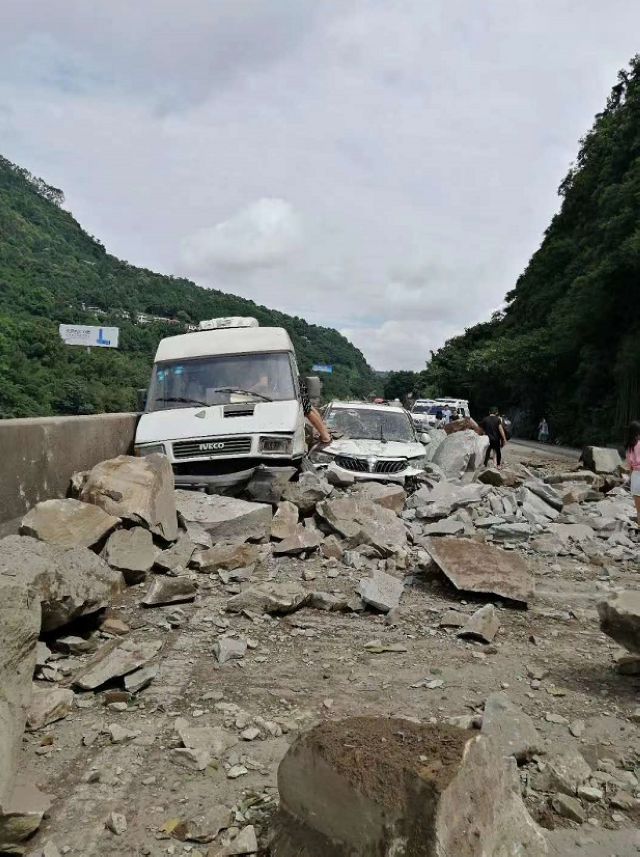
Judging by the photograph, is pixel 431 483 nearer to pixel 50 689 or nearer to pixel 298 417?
pixel 298 417

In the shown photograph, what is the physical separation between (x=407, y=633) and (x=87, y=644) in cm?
217

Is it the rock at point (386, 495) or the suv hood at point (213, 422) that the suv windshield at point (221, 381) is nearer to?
the suv hood at point (213, 422)

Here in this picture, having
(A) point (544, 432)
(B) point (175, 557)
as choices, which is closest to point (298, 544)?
(B) point (175, 557)

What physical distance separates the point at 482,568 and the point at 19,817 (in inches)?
159

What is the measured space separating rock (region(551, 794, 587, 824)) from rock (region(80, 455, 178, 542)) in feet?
13.7

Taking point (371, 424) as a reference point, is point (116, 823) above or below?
below

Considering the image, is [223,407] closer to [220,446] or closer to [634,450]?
[220,446]

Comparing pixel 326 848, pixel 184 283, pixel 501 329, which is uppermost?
pixel 184 283

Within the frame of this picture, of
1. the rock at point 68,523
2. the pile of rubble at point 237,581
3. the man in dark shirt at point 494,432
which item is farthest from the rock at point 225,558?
the man in dark shirt at point 494,432

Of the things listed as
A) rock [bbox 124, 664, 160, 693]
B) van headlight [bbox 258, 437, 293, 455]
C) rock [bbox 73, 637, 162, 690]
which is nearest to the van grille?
van headlight [bbox 258, 437, 293, 455]

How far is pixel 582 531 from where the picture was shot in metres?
8.00

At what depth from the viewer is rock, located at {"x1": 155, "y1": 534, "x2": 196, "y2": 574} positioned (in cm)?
577

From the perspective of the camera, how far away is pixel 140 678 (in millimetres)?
3637

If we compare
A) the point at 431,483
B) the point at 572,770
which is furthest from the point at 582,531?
the point at 572,770
